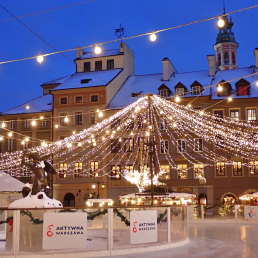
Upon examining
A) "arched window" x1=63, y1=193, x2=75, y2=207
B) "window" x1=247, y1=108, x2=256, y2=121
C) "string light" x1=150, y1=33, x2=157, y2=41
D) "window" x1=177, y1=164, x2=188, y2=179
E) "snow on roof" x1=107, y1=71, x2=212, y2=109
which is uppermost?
"snow on roof" x1=107, y1=71, x2=212, y2=109

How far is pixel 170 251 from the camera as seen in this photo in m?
13.2

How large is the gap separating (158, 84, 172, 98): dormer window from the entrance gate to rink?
30.3 metres

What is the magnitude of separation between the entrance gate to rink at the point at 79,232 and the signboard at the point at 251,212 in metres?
→ 16.0

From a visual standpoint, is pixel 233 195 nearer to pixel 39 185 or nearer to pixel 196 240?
pixel 196 240

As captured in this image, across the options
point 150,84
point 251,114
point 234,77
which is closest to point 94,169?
point 150,84

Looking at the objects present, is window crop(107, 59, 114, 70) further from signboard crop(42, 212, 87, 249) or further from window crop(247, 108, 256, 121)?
signboard crop(42, 212, 87, 249)

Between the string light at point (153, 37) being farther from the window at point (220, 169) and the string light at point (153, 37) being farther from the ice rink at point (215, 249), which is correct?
the window at point (220, 169)

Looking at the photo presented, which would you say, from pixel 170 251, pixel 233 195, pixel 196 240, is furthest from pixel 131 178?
pixel 170 251

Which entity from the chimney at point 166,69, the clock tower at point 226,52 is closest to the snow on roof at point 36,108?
the chimney at point 166,69

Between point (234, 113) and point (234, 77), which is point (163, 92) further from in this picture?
point (234, 113)

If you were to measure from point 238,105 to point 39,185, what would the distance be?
2877 centimetres

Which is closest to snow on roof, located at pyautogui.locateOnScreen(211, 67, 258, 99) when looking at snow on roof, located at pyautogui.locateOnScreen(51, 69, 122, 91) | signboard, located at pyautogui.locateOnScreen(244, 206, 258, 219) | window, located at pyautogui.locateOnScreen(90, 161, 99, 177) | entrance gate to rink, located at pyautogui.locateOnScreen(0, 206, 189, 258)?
snow on roof, located at pyautogui.locateOnScreen(51, 69, 122, 91)

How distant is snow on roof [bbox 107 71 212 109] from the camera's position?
43469 mm

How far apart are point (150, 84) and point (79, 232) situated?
114 ft
